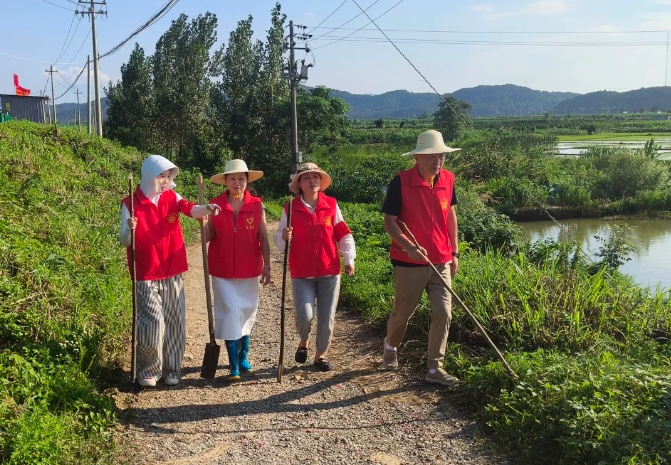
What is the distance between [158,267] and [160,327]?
44cm

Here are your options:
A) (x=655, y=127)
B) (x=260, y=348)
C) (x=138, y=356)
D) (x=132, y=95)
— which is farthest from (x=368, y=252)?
(x=655, y=127)

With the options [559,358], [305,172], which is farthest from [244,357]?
[559,358]

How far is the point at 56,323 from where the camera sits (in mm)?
4457

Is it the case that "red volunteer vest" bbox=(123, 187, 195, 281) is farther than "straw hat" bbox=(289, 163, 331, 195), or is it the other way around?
"straw hat" bbox=(289, 163, 331, 195)

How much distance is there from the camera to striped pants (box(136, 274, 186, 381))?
4.34 metres

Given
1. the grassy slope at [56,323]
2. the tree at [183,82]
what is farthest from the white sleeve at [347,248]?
the tree at [183,82]

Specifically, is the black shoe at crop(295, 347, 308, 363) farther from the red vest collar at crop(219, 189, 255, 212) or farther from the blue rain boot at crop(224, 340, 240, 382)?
the red vest collar at crop(219, 189, 255, 212)

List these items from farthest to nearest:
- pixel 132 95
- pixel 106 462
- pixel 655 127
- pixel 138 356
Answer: pixel 655 127
pixel 132 95
pixel 138 356
pixel 106 462

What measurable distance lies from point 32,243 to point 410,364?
12.0 feet

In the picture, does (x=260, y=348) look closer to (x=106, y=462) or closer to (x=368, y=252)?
(x=106, y=462)

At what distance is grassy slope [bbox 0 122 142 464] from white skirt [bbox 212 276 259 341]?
0.94 meters

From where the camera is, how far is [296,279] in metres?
4.77

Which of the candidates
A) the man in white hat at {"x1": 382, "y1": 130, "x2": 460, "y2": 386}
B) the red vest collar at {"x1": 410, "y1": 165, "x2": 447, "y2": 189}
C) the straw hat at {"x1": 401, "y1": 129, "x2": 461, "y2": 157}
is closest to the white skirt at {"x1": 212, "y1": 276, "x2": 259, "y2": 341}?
the man in white hat at {"x1": 382, "y1": 130, "x2": 460, "y2": 386}

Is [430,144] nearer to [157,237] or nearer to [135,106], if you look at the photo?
[157,237]
